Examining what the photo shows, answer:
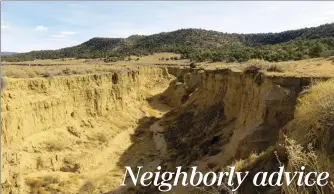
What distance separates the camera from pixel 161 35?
89.4 m

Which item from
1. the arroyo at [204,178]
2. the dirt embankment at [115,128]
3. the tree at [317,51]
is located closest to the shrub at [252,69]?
the dirt embankment at [115,128]

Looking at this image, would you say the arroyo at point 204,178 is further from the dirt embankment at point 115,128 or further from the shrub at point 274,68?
the shrub at point 274,68

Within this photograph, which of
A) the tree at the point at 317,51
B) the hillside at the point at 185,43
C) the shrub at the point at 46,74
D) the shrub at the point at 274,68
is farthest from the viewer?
the hillside at the point at 185,43

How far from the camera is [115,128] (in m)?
26.1

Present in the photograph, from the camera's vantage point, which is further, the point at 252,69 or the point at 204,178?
the point at 252,69

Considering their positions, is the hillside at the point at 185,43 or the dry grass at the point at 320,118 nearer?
the dry grass at the point at 320,118

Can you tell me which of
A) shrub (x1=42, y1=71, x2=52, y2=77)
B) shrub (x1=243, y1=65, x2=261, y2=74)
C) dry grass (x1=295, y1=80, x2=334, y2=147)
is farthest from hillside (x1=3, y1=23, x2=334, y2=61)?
dry grass (x1=295, y1=80, x2=334, y2=147)

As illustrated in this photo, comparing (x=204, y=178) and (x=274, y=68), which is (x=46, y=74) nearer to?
(x=274, y=68)

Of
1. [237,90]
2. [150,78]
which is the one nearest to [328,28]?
[150,78]

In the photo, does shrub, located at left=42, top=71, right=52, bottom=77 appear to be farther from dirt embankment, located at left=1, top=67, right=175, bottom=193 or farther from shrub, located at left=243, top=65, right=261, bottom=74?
shrub, located at left=243, top=65, right=261, bottom=74

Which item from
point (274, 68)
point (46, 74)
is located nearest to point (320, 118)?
Result: point (274, 68)

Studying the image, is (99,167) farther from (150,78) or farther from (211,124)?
(150,78)

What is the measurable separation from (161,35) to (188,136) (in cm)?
6950

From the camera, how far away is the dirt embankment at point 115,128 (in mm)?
15000
